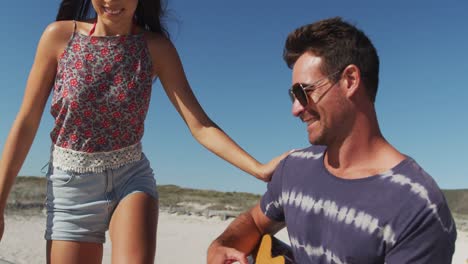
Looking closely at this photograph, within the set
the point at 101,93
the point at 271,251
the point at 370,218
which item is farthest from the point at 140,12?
the point at 370,218

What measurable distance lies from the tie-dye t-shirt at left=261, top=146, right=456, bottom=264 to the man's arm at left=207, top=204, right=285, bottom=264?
0.88ft

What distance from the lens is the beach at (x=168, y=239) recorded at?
1066 cm

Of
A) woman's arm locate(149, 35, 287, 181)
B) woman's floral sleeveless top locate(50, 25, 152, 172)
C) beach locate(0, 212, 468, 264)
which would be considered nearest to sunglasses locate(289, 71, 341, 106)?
woman's arm locate(149, 35, 287, 181)

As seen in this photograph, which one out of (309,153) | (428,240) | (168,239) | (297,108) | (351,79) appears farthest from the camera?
(168,239)

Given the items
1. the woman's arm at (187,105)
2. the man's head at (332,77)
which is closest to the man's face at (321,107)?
the man's head at (332,77)

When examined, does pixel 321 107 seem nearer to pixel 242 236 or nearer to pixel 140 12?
pixel 242 236

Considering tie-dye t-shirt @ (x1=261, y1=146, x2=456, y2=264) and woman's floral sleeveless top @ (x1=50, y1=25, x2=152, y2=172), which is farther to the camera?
woman's floral sleeveless top @ (x1=50, y1=25, x2=152, y2=172)

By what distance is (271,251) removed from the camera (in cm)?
276

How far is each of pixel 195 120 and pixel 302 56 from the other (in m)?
0.98

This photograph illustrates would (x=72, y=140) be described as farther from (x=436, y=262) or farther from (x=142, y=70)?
(x=436, y=262)

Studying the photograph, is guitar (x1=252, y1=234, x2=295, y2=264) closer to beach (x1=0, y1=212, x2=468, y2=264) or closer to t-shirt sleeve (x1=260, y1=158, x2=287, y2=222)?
t-shirt sleeve (x1=260, y1=158, x2=287, y2=222)

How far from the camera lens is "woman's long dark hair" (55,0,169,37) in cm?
356

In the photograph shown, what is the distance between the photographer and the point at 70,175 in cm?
335

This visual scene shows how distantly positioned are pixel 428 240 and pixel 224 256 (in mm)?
1005
